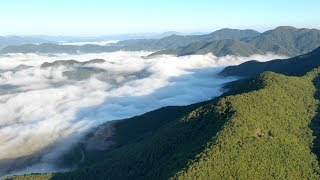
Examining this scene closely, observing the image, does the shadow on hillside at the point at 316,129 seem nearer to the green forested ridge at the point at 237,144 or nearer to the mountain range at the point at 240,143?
the mountain range at the point at 240,143

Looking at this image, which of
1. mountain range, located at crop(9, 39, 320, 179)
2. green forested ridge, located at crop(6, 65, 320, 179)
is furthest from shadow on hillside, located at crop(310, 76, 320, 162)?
green forested ridge, located at crop(6, 65, 320, 179)

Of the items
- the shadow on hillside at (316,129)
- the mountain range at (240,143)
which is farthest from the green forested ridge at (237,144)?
the shadow on hillside at (316,129)

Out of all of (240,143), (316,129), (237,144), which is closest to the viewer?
(237,144)

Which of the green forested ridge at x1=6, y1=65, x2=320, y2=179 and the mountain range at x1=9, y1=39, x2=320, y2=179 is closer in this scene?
the green forested ridge at x1=6, y1=65, x2=320, y2=179

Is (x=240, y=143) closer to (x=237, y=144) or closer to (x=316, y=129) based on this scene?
(x=237, y=144)

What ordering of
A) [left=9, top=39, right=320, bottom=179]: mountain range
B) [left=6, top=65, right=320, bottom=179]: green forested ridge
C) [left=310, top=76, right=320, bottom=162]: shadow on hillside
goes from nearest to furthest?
[left=6, top=65, right=320, bottom=179]: green forested ridge → [left=9, top=39, right=320, bottom=179]: mountain range → [left=310, top=76, right=320, bottom=162]: shadow on hillside

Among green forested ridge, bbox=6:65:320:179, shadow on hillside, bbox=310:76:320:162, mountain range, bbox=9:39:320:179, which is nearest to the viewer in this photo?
green forested ridge, bbox=6:65:320:179

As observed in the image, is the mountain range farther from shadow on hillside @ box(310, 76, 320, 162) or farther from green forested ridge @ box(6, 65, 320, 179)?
shadow on hillside @ box(310, 76, 320, 162)

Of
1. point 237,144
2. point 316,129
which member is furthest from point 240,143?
point 316,129

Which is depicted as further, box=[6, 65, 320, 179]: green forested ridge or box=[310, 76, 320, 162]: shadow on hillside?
box=[310, 76, 320, 162]: shadow on hillside
